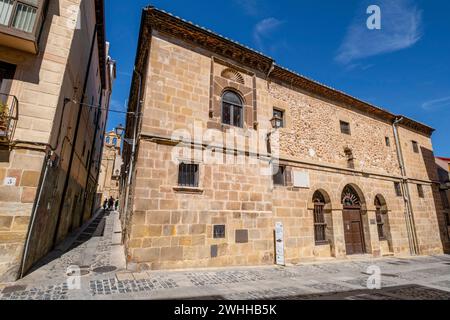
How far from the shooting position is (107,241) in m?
11.0

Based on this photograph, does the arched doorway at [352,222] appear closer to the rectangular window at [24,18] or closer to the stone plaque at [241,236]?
the stone plaque at [241,236]

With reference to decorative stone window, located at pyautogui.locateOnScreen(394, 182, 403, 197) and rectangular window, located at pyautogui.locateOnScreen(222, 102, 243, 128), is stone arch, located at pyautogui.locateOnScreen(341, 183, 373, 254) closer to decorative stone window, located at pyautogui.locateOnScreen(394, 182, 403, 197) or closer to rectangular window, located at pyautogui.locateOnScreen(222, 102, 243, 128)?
decorative stone window, located at pyautogui.locateOnScreen(394, 182, 403, 197)

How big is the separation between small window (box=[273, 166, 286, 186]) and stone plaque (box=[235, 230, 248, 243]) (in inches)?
101

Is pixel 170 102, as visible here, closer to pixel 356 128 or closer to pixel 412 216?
pixel 356 128

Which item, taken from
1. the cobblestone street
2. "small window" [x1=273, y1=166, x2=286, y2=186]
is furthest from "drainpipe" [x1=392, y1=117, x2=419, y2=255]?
"small window" [x1=273, y1=166, x2=286, y2=186]

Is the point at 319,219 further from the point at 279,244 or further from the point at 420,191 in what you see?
the point at 420,191

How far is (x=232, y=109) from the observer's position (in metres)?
9.30

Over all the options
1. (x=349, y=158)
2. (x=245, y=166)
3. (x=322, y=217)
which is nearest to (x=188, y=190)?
(x=245, y=166)

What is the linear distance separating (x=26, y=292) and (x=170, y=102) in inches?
242

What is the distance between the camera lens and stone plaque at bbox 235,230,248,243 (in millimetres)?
8031

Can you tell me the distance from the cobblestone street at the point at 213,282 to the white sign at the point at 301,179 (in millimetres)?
3249

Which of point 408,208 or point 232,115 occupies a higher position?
point 232,115

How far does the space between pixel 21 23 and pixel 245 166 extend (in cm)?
786

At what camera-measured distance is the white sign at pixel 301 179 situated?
32.8 ft
